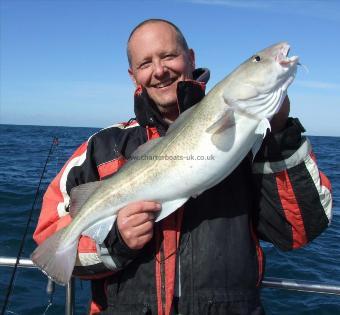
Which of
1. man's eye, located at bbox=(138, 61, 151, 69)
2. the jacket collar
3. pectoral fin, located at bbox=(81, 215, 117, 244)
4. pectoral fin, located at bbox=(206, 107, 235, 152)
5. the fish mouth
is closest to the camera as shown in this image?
the fish mouth

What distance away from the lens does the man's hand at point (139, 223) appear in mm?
2920

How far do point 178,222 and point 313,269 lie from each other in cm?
598

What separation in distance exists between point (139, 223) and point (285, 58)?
5.08ft

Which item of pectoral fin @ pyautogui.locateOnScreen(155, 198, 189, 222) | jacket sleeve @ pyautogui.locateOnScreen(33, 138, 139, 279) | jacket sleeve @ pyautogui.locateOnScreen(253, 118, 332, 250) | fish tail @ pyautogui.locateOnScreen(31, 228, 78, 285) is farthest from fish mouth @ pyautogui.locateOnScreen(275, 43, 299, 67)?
fish tail @ pyautogui.locateOnScreen(31, 228, 78, 285)

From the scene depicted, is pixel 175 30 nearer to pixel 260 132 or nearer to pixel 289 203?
pixel 260 132

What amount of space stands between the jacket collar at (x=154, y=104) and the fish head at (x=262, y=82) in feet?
1.11

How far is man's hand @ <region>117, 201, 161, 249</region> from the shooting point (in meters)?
2.92

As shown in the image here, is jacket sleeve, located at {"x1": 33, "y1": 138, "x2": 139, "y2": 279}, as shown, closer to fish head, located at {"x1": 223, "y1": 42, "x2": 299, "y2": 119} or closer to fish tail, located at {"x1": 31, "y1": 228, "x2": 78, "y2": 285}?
fish tail, located at {"x1": 31, "y1": 228, "x2": 78, "y2": 285}

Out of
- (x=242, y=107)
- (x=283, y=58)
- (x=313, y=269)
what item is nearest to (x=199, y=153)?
(x=242, y=107)

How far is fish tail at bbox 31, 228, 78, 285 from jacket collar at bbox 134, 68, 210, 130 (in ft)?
3.72

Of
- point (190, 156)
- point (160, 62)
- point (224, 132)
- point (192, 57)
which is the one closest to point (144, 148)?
point (190, 156)

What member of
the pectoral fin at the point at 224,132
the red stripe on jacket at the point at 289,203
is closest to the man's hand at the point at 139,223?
the pectoral fin at the point at 224,132

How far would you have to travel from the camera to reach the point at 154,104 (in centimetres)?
353

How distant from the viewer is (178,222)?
309 centimetres
